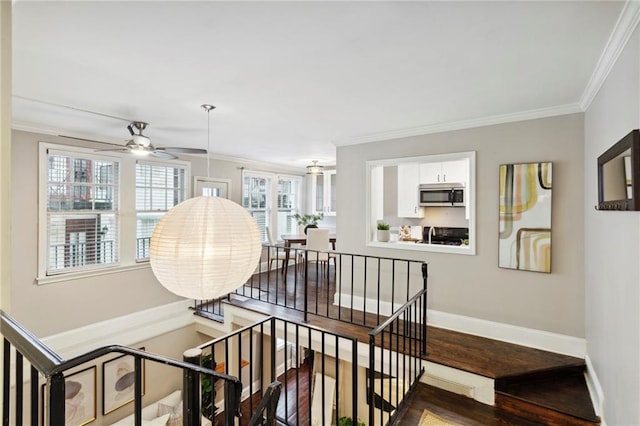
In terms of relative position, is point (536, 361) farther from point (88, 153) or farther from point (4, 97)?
point (88, 153)

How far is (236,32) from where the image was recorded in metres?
1.74

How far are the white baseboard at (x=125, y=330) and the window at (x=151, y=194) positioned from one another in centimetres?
91

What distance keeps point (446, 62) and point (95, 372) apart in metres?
5.44

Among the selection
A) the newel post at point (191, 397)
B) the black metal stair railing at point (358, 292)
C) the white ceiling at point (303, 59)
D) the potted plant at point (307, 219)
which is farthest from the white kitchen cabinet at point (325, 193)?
the newel post at point (191, 397)

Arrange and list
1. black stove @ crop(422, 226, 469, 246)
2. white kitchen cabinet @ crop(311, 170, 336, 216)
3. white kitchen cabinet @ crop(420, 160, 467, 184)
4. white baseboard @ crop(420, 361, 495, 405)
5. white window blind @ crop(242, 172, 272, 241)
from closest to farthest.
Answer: white baseboard @ crop(420, 361, 495, 405) → white kitchen cabinet @ crop(420, 160, 467, 184) → black stove @ crop(422, 226, 469, 246) → white window blind @ crop(242, 172, 272, 241) → white kitchen cabinet @ crop(311, 170, 336, 216)

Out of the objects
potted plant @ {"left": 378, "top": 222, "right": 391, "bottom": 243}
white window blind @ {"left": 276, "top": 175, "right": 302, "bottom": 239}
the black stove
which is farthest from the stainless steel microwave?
white window blind @ {"left": 276, "top": 175, "right": 302, "bottom": 239}

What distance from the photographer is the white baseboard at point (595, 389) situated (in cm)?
227

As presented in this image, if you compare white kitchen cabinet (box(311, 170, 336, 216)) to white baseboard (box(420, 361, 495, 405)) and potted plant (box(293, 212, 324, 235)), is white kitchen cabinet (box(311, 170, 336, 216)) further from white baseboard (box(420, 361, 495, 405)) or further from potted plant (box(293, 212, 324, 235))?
white baseboard (box(420, 361, 495, 405))

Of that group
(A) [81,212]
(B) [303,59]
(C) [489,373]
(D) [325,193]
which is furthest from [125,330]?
(D) [325,193]

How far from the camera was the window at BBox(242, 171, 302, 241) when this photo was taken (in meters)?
6.53

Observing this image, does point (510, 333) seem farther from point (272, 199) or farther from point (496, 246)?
point (272, 199)

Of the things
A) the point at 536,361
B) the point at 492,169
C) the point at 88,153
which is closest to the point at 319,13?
the point at 492,169

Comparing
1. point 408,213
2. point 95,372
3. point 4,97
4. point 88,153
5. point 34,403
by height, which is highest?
point 88,153

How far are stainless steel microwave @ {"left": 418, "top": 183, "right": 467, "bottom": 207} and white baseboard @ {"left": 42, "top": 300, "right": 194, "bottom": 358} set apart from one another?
Answer: 467 centimetres
